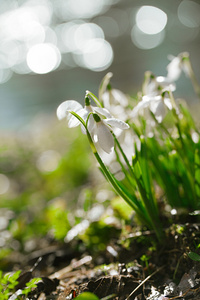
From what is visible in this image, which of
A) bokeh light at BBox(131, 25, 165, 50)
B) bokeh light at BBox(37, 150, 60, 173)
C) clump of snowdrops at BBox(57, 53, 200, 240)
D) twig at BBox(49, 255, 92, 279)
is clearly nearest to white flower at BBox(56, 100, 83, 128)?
clump of snowdrops at BBox(57, 53, 200, 240)

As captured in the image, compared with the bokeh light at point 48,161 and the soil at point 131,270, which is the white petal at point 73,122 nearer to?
the soil at point 131,270

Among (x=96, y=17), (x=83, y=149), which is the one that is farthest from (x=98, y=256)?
(x=96, y=17)

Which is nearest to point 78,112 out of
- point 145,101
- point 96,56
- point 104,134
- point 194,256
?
point 104,134

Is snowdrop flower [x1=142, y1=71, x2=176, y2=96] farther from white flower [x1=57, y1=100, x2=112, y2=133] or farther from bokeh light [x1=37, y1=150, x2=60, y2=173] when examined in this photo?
bokeh light [x1=37, y1=150, x2=60, y2=173]

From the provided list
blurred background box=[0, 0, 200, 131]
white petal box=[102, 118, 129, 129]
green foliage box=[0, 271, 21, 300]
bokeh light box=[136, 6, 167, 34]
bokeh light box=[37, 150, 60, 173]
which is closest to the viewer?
white petal box=[102, 118, 129, 129]

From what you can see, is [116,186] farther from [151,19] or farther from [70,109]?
[151,19]

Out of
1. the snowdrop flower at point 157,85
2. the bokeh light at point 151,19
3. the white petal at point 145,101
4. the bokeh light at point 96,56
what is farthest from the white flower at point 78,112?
the bokeh light at point 151,19

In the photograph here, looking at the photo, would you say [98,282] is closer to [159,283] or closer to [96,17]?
[159,283]
